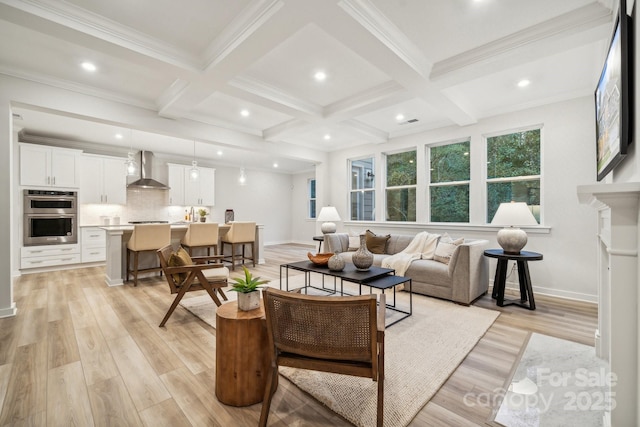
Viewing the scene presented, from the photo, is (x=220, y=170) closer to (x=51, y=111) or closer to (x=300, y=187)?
(x=300, y=187)

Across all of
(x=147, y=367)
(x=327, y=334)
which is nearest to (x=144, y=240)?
(x=147, y=367)

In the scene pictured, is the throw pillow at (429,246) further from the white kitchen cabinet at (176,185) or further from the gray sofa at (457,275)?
the white kitchen cabinet at (176,185)

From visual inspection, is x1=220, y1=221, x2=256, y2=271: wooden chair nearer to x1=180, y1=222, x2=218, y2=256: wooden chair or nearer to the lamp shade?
x1=180, y1=222, x2=218, y2=256: wooden chair

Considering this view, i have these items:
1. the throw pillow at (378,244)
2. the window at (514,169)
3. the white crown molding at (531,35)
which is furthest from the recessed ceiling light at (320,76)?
the window at (514,169)

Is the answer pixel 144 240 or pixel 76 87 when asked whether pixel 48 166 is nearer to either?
pixel 144 240

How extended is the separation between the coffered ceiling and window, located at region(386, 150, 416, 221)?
4.22ft

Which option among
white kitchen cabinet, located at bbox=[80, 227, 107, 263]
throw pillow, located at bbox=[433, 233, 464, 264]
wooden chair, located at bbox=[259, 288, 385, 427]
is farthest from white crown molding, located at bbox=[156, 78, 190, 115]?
throw pillow, located at bbox=[433, 233, 464, 264]

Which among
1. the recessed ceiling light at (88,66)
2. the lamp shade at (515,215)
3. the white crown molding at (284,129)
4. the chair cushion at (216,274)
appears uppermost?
the recessed ceiling light at (88,66)

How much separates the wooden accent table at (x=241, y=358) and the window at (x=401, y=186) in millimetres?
4454

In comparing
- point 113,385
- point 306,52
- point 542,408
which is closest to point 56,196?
point 113,385

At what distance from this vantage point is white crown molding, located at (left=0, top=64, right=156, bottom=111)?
10.2 ft

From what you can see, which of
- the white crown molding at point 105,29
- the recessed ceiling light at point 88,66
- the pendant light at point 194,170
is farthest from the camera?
the pendant light at point 194,170

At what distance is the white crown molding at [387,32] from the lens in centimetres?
209

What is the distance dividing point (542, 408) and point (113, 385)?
2.72 metres
